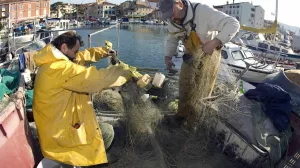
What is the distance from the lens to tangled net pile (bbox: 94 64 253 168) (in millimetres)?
3357

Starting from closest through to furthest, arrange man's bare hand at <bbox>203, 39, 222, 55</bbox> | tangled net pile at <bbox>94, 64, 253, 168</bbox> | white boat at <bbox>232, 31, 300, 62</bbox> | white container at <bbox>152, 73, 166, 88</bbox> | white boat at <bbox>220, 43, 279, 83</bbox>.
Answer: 1. man's bare hand at <bbox>203, 39, 222, 55</bbox>
2. tangled net pile at <bbox>94, 64, 253, 168</bbox>
3. white container at <bbox>152, 73, 166, 88</bbox>
4. white boat at <bbox>220, 43, 279, 83</bbox>
5. white boat at <bbox>232, 31, 300, 62</bbox>

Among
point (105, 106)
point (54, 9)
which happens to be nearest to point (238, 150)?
point (105, 106)

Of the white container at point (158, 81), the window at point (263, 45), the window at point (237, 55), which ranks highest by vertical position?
the window at point (263, 45)

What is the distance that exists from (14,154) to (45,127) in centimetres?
38

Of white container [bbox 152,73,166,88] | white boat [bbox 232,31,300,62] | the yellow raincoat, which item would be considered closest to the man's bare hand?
the yellow raincoat

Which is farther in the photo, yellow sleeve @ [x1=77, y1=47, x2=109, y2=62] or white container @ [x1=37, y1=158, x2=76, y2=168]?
yellow sleeve @ [x1=77, y1=47, x2=109, y2=62]

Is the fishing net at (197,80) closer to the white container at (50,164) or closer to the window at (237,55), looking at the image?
the white container at (50,164)

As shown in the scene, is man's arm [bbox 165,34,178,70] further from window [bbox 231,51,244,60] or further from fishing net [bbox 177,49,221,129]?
window [bbox 231,51,244,60]

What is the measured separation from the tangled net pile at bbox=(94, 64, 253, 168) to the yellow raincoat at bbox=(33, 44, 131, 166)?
2.42 ft

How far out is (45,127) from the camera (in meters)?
2.68

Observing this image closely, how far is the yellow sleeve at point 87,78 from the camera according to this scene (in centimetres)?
250

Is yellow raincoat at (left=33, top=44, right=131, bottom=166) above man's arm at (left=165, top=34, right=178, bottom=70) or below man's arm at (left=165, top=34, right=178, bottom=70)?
below

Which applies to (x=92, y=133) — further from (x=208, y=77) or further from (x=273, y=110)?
(x=273, y=110)

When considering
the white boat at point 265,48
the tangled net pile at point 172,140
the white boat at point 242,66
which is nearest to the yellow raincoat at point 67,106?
the tangled net pile at point 172,140
